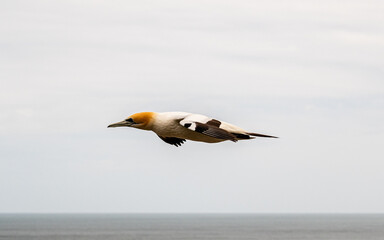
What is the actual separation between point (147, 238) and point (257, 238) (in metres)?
23.9

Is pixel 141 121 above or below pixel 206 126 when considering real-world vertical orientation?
above

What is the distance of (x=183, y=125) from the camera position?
1248 centimetres

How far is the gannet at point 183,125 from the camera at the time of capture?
12.2 metres

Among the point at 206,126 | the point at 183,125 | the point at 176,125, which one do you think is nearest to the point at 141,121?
the point at 176,125

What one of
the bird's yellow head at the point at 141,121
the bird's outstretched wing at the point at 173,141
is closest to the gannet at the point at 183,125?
the bird's yellow head at the point at 141,121

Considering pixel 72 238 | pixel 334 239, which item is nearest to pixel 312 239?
pixel 334 239

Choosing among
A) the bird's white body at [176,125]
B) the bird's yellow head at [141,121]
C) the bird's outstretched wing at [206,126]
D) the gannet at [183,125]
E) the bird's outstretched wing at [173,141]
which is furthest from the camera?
the bird's outstretched wing at [173,141]

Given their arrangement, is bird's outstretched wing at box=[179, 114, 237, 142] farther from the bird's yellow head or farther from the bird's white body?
the bird's yellow head

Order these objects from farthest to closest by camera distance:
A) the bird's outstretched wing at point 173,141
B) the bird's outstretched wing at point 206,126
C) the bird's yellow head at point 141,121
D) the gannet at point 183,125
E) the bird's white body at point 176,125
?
1. the bird's outstretched wing at point 173,141
2. the bird's yellow head at point 141,121
3. the bird's white body at point 176,125
4. the gannet at point 183,125
5. the bird's outstretched wing at point 206,126

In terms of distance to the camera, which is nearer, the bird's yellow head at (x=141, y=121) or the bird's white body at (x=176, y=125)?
the bird's white body at (x=176, y=125)

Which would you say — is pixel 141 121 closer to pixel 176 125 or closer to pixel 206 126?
pixel 176 125

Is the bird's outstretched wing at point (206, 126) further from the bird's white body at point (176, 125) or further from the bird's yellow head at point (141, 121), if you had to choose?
the bird's yellow head at point (141, 121)

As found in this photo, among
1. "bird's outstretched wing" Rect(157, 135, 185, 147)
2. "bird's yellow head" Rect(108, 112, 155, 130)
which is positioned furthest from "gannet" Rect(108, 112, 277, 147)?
Result: "bird's outstretched wing" Rect(157, 135, 185, 147)

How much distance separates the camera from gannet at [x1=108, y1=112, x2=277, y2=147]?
1225 centimetres
